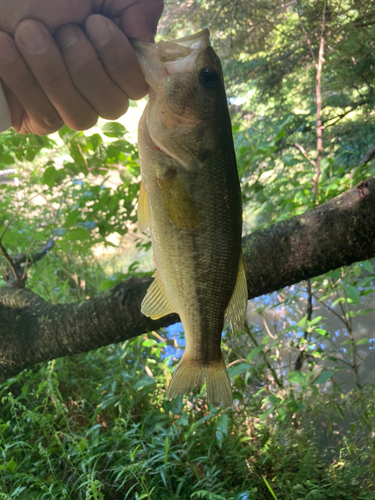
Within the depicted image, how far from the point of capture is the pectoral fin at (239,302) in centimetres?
109

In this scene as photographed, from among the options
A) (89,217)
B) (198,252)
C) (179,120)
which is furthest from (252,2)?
(198,252)

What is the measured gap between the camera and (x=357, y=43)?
10.8 ft

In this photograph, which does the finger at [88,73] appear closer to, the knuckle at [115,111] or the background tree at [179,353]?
the knuckle at [115,111]

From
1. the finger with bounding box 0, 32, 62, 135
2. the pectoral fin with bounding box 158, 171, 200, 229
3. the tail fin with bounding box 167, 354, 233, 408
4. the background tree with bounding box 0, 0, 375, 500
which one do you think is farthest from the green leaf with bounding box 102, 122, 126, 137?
the tail fin with bounding box 167, 354, 233, 408

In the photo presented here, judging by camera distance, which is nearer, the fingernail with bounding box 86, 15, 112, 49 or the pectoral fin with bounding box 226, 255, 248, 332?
the fingernail with bounding box 86, 15, 112, 49

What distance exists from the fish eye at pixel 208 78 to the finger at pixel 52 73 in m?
0.36

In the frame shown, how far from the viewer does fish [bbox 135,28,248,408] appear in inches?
39.4

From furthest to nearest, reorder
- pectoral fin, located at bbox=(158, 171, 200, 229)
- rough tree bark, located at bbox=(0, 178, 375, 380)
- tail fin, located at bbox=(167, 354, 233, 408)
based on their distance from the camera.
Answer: rough tree bark, located at bbox=(0, 178, 375, 380), tail fin, located at bbox=(167, 354, 233, 408), pectoral fin, located at bbox=(158, 171, 200, 229)

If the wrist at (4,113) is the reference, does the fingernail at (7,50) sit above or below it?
above

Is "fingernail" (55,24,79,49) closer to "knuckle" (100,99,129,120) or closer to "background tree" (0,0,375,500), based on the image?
"knuckle" (100,99,129,120)

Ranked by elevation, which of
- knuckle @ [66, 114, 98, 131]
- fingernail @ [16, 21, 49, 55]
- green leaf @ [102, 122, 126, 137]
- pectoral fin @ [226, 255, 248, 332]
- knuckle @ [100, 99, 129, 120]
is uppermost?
green leaf @ [102, 122, 126, 137]

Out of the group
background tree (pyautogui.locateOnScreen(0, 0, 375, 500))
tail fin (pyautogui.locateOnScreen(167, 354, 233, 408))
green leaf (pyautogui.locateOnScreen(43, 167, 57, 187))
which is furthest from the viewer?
green leaf (pyautogui.locateOnScreen(43, 167, 57, 187))

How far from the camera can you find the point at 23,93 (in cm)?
92

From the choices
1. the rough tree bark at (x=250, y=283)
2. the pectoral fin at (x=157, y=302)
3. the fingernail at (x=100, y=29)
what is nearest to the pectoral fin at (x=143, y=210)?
the pectoral fin at (x=157, y=302)
